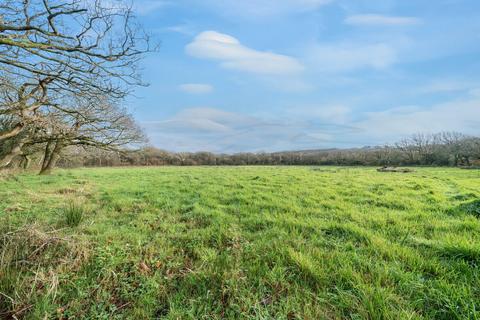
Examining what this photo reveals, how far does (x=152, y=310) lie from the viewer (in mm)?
2660

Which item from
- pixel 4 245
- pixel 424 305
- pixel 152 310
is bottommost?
pixel 152 310

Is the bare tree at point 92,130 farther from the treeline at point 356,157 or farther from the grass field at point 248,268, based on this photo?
the treeline at point 356,157

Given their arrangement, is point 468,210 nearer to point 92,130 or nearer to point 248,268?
point 248,268

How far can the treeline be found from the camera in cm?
4031

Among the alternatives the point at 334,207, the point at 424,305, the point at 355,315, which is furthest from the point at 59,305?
the point at 334,207

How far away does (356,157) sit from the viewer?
4719 cm

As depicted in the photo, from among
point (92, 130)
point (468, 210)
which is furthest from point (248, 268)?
point (92, 130)

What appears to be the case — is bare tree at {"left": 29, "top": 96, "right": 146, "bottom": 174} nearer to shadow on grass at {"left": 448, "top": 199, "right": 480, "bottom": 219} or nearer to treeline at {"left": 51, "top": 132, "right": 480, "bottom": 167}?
shadow on grass at {"left": 448, "top": 199, "right": 480, "bottom": 219}

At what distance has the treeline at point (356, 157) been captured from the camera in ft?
132

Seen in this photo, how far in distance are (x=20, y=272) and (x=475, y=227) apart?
756 centimetres

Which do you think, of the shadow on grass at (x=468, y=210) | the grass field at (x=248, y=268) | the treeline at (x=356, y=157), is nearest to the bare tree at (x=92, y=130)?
the grass field at (x=248, y=268)

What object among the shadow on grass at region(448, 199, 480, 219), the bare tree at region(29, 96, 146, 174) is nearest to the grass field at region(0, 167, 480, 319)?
the shadow on grass at region(448, 199, 480, 219)

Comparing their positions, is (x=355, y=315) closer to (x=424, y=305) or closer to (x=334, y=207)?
(x=424, y=305)

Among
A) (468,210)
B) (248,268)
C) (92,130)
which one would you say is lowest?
(248,268)
